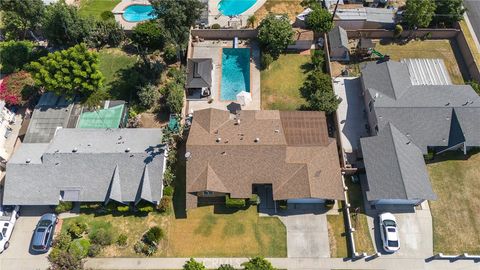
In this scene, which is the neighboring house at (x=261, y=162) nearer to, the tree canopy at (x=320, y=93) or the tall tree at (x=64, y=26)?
the tree canopy at (x=320, y=93)

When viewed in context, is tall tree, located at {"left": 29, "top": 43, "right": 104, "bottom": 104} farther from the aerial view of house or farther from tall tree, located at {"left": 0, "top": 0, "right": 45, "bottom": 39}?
tall tree, located at {"left": 0, "top": 0, "right": 45, "bottom": 39}

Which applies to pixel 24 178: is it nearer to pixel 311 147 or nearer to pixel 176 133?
pixel 176 133

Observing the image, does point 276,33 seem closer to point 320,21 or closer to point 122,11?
point 320,21

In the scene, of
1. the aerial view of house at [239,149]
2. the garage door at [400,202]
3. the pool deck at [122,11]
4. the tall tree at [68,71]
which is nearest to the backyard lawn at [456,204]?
the aerial view of house at [239,149]

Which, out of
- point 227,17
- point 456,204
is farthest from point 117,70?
point 456,204

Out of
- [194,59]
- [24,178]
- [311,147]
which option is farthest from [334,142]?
[24,178]

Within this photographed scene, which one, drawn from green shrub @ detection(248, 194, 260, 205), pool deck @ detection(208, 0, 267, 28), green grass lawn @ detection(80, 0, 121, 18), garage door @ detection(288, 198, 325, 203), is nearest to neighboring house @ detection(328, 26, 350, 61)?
pool deck @ detection(208, 0, 267, 28)
